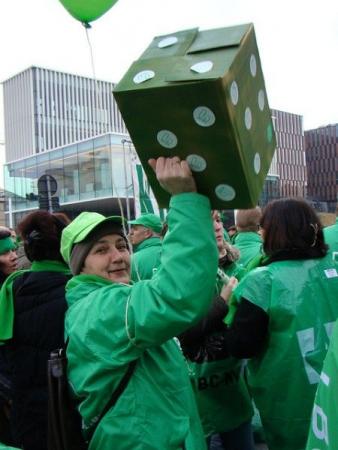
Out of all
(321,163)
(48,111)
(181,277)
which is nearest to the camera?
(181,277)

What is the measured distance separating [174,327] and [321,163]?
99511 mm

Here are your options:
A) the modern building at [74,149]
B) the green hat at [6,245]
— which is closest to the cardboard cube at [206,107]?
the green hat at [6,245]

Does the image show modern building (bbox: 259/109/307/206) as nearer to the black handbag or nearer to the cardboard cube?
the black handbag

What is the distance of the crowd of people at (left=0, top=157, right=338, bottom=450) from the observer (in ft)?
5.04

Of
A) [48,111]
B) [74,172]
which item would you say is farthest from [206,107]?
[48,111]

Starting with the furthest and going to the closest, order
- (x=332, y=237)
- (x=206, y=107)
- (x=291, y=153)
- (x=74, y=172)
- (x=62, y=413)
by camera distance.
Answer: (x=291, y=153) < (x=74, y=172) < (x=332, y=237) < (x=62, y=413) < (x=206, y=107)

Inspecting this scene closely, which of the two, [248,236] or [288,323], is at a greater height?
[248,236]

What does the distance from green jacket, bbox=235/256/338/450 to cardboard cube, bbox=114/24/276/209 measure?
0.77 metres

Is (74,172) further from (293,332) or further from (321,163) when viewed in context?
(321,163)

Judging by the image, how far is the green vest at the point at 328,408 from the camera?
1052 mm

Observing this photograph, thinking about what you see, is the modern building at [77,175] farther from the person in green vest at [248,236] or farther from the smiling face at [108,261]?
the smiling face at [108,261]

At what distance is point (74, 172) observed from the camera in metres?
40.3

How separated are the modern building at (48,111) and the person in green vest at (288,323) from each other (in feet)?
214

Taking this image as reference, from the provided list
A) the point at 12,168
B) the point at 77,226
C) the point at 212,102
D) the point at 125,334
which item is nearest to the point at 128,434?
the point at 125,334
